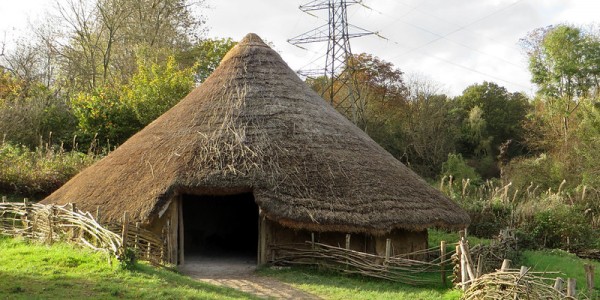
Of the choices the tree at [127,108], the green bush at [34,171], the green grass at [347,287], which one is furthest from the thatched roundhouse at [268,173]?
the tree at [127,108]

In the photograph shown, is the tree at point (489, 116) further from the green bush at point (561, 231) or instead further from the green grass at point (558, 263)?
the green grass at point (558, 263)

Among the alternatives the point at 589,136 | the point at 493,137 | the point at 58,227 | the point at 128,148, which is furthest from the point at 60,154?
the point at 493,137

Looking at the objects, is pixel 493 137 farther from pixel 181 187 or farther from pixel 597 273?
pixel 181 187

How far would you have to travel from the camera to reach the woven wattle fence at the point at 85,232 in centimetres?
953

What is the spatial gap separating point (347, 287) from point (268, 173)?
9.60ft

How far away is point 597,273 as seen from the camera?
44.4 feet

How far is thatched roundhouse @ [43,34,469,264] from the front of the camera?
11484 mm

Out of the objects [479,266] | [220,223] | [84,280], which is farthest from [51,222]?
[479,266]

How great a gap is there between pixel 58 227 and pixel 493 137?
995 inches

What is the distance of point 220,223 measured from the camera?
16.4 m

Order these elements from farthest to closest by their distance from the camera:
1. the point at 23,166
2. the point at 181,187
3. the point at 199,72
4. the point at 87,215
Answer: the point at 199,72 → the point at 23,166 → the point at 181,187 → the point at 87,215

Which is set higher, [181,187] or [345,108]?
[345,108]

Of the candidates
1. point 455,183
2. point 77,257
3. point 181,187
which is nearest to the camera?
point 77,257

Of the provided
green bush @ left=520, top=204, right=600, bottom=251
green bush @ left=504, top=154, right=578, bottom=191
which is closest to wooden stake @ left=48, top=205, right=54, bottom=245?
green bush @ left=520, top=204, right=600, bottom=251
